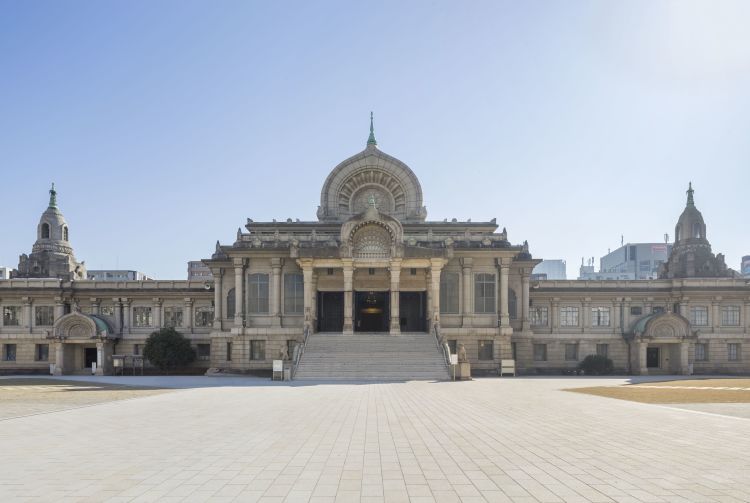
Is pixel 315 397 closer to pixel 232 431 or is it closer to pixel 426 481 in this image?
pixel 232 431

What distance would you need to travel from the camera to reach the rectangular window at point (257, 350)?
59.5 metres

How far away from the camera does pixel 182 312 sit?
68.9 metres

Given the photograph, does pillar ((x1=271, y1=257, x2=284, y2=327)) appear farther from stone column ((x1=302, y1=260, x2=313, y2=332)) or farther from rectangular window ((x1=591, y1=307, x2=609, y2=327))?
rectangular window ((x1=591, y1=307, x2=609, y2=327))

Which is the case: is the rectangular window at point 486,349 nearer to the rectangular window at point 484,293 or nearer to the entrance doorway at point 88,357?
the rectangular window at point 484,293

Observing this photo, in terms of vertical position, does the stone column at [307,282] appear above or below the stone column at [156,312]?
above

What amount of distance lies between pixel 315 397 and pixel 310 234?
33211 mm

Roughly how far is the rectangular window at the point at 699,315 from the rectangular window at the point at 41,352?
2854 inches

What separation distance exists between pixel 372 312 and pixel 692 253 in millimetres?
40035

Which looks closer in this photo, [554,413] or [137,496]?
[137,496]

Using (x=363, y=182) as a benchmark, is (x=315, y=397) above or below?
below

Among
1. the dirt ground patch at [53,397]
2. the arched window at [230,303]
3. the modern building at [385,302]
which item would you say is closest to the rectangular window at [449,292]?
the modern building at [385,302]

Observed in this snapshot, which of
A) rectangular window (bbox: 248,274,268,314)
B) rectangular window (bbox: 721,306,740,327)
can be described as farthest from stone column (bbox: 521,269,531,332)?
rectangular window (bbox: 248,274,268,314)

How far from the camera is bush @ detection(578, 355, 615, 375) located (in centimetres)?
6206

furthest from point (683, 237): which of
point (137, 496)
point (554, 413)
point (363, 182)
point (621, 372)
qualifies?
point (137, 496)
